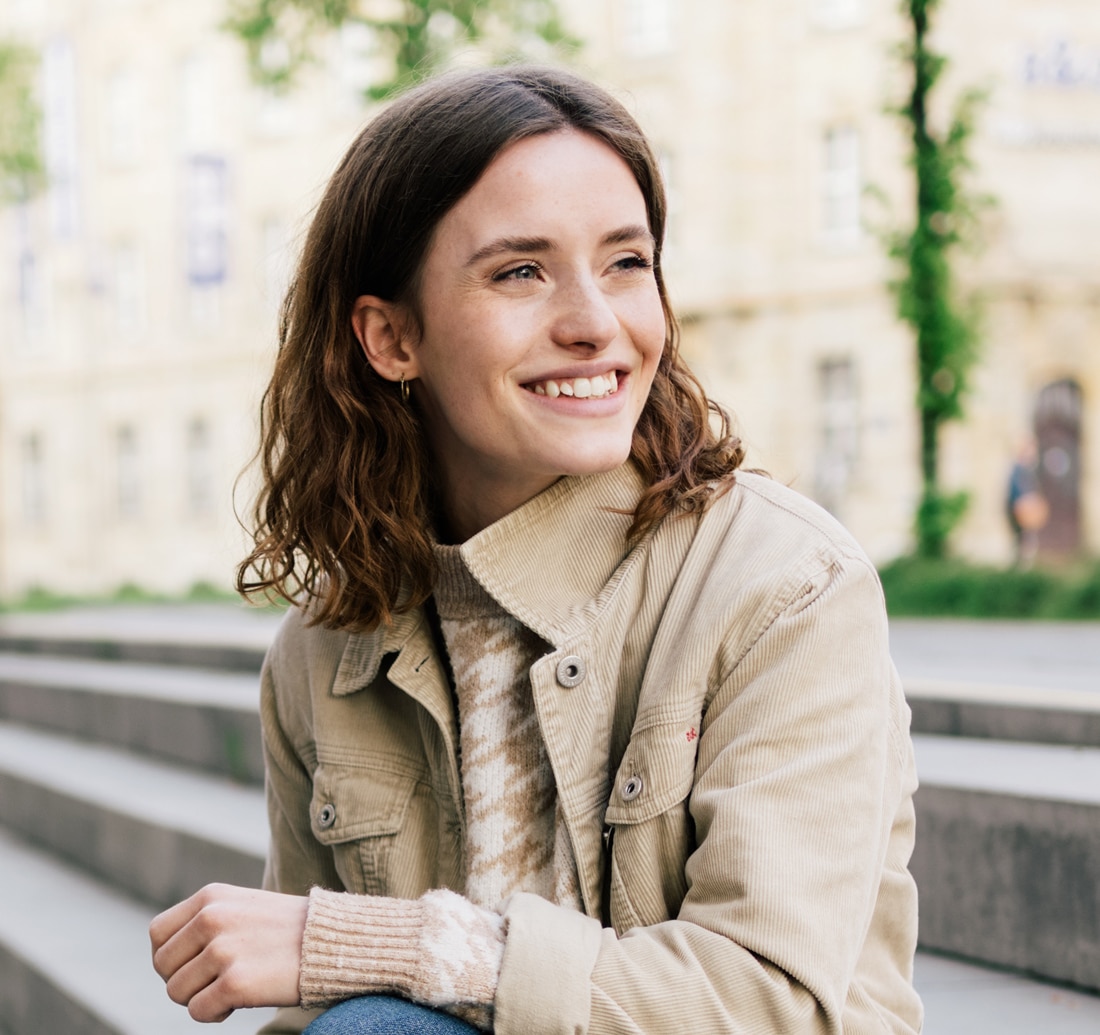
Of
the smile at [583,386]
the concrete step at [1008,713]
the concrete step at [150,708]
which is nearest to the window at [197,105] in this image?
the concrete step at [150,708]

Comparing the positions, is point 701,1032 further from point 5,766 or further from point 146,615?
point 146,615

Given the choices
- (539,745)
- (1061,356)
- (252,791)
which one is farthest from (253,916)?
(1061,356)

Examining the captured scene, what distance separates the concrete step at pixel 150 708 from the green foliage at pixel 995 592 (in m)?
5.85

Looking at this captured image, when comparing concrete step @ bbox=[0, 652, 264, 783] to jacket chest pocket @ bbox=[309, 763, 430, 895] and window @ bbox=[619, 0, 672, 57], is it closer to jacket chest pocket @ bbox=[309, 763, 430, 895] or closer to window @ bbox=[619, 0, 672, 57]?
jacket chest pocket @ bbox=[309, 763, 430, 895]

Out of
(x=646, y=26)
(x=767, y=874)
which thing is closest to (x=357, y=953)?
(x=767, y=874)

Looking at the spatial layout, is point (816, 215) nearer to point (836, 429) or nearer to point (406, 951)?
point (836, 429)

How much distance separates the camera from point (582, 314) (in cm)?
175

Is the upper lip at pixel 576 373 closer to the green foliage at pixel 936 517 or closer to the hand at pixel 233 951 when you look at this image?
the hand at pixel 233 951

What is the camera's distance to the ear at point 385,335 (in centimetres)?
194

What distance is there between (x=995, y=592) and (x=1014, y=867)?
27.2 ft

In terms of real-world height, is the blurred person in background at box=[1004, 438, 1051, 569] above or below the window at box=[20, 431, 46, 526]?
above

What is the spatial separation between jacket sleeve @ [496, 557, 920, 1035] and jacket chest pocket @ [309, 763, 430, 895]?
0.43m

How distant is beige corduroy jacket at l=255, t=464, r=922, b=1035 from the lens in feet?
4.83

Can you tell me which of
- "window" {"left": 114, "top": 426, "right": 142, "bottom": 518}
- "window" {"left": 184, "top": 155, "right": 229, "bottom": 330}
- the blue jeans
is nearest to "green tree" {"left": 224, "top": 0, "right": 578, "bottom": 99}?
"window" {"left": 184, "top": 155, "right": 229, "bottom": 330}
